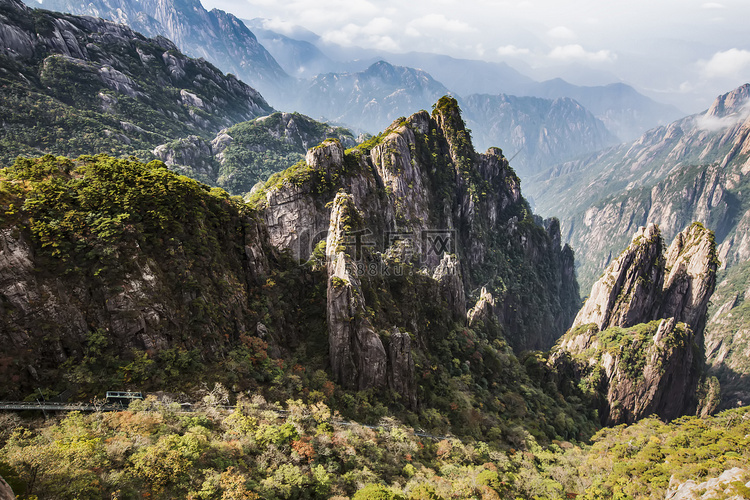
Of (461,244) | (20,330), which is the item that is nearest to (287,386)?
(20,330)

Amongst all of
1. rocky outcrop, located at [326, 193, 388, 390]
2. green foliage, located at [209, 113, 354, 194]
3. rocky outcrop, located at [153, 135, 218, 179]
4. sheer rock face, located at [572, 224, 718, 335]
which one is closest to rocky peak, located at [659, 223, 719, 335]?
sheer rock face, located at [572, 224, 718, 335]

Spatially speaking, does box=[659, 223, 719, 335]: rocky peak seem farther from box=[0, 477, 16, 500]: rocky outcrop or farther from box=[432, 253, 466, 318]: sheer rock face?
box=[0, 477, 16, 500]: rocky outcrop

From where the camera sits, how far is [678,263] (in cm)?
10119

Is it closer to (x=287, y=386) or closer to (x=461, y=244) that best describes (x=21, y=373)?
(x=287, y=386)

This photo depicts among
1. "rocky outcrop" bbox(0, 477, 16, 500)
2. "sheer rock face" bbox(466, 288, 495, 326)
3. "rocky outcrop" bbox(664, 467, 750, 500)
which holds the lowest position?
"rocky outcrop" bbox(664, 467, 750, 500)

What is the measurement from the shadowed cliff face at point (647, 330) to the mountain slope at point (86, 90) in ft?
512

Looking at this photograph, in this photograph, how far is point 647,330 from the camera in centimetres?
8369

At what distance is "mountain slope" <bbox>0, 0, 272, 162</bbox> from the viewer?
102875 mm

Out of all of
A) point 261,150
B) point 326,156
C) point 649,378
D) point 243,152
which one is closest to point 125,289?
point 326,156

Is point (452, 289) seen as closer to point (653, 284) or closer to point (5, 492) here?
point (5, 492)

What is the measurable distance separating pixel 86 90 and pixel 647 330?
209089mm

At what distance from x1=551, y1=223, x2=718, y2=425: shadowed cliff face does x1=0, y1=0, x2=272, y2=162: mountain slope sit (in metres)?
156

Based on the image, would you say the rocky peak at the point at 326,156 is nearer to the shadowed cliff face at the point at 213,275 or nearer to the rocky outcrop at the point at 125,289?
the shadowed cliff face at the point at 213,275

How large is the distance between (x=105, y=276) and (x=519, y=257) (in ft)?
434
